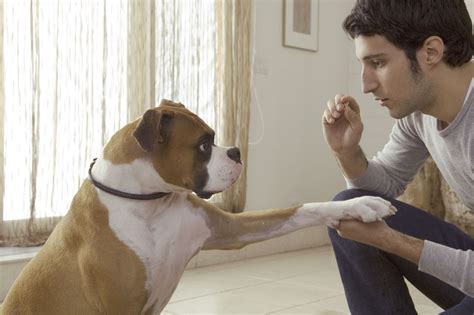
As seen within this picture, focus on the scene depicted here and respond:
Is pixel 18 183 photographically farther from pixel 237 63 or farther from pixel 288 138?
pixel 288 138

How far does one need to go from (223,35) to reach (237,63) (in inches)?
7.4

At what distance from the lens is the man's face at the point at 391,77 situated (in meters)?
1.81

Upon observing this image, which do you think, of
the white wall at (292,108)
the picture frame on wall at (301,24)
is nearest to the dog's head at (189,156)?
the white wall at (292,108)

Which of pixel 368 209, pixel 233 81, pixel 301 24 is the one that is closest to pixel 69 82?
pixel 233 81

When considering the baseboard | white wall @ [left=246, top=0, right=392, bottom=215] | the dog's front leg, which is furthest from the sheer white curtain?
the dog's front leg

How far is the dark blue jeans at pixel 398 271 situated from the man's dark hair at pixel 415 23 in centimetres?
43

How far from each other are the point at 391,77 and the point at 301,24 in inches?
119

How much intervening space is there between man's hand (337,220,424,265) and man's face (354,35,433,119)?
0.34m

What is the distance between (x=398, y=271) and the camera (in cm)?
196

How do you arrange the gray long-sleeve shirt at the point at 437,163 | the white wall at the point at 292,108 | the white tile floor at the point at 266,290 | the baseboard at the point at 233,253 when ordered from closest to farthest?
1. the gray long-sleeve shirt at the point at 437,163
2. the white tile floor at the point at 266,290
3. the baseboard at the point at 233,253
4. the white wall at the point at 292,108

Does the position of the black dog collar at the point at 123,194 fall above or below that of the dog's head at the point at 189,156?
below

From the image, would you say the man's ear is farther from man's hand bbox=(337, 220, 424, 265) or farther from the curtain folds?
the curtain folds

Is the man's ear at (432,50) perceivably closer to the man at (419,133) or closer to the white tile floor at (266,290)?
the man at (419,133)

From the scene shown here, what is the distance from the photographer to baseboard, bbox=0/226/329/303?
300 centimetres
